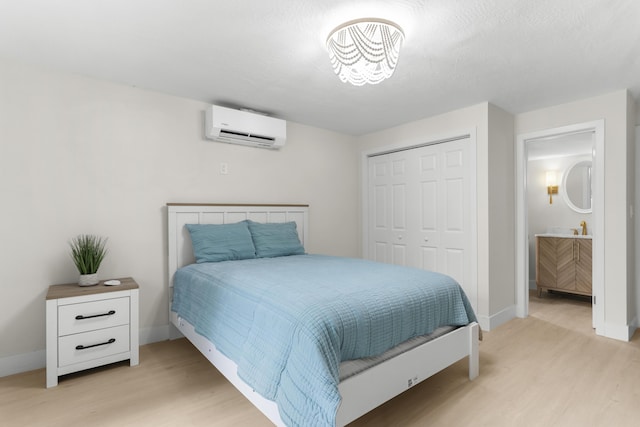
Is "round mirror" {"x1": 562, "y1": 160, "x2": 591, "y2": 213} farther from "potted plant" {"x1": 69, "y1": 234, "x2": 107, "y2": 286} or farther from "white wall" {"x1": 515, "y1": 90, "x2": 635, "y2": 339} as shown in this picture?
"potted plant" {"x1": 69, "y1": 234, "x2": 107, "y2": 286}

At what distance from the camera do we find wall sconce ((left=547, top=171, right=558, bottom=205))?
5.11 m

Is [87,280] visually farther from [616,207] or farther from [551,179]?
[551,179]

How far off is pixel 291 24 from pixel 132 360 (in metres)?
2.58

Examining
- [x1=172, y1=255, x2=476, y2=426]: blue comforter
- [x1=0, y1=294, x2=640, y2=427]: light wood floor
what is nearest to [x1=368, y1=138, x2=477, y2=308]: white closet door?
[x1=0, y1=294, x2=640, y2=427]: light wood floor

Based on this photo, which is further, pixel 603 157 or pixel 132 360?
pixel 603 157

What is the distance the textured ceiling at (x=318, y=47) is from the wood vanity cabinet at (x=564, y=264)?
2.10 meters

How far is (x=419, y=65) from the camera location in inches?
95.7

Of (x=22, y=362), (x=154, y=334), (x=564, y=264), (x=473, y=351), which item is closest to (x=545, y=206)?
(x=564, y=264)

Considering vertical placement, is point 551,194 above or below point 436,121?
below

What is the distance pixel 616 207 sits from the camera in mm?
2971

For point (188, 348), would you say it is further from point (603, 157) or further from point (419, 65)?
point (603, 157)

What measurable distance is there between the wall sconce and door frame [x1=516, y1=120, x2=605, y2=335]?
205 cm

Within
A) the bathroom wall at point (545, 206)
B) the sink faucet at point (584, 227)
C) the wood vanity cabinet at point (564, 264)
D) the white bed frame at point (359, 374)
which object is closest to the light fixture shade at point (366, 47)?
the white bed frame at point (359, 374)

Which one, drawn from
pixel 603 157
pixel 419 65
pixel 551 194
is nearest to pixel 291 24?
pixel 419 65
